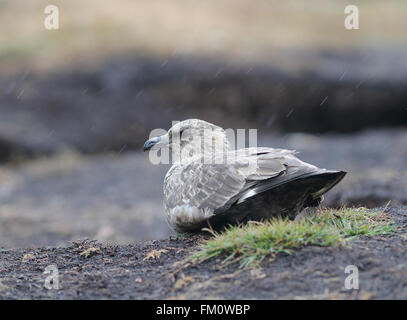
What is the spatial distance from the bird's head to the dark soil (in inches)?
58.3

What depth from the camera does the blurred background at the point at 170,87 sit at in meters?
14.5

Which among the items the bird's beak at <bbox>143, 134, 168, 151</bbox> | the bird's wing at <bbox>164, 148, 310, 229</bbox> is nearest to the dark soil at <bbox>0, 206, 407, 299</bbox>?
the bird's wing at <bbox>164, 148, 310, 229</bbox>

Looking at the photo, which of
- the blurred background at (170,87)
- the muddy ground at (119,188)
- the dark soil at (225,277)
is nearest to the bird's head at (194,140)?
the dark soil at (225,277)

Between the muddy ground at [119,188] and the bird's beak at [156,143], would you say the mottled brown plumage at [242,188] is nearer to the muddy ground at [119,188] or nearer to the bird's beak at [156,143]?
→ the bird's beak at [156,143]

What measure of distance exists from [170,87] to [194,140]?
11512mm

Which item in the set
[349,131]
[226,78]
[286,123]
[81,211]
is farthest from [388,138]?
[81,211]

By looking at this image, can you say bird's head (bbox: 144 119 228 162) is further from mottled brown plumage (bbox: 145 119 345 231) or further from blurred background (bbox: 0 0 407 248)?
blurred background (bbox: 0 0 407 248)

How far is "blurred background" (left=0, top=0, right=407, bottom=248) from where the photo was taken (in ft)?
47.6

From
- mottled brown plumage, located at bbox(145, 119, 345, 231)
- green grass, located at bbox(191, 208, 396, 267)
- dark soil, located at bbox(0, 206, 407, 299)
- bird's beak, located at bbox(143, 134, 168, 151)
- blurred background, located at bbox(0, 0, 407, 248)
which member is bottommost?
dark soil, located at bbox(0, 206, 407, 299)

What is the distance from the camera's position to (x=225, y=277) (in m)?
4.58

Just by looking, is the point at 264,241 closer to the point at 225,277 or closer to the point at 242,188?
the point at 225,277

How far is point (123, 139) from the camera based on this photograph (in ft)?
55.7

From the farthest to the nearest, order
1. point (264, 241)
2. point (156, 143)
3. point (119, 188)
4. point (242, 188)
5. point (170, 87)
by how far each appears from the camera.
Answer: point (170, 87) → point (119, 188) → point (156, 143) → point (242, 188) → point (264, 241)

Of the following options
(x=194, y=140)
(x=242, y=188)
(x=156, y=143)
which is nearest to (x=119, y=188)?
(x=156, y=143)
